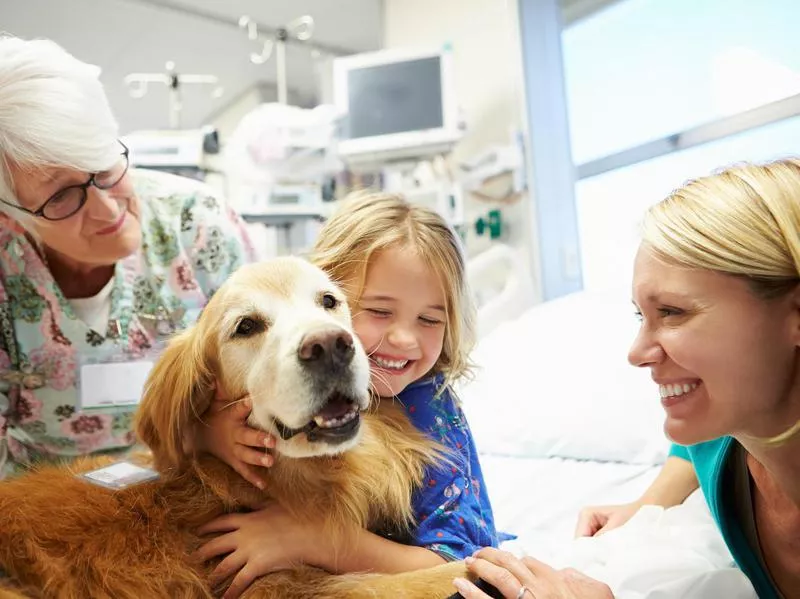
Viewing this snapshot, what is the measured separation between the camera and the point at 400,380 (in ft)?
3.58

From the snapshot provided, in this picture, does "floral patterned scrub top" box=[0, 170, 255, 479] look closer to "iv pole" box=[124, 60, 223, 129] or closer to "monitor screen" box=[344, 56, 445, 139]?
"iv pole" box=[124, 60, 223, 129]

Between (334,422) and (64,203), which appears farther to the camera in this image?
(64,203)

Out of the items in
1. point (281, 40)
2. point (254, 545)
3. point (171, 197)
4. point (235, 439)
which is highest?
point (281, 40)

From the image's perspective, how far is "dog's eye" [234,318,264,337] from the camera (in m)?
0.90

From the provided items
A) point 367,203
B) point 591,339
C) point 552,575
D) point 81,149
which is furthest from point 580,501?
point 81,149

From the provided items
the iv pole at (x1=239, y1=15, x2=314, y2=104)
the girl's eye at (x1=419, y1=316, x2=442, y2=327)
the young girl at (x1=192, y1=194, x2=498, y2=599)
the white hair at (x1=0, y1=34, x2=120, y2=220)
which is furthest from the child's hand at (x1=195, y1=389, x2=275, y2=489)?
the iv pole at (x1=239, y1=15, x2=314, y2=104)

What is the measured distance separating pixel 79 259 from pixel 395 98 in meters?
1.84

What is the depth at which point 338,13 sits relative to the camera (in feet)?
9.37

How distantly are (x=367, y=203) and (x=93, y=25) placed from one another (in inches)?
54.6

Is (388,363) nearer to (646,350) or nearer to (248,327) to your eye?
(248,327)

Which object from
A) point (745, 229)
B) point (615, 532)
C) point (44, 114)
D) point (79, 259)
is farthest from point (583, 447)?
point (44, 114)

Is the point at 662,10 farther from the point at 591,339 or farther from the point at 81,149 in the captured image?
the point at 81,149

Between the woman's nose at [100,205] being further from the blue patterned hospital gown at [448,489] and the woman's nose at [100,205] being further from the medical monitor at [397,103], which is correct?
the medical monitor at [397,103]

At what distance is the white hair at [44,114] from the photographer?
1136mm
